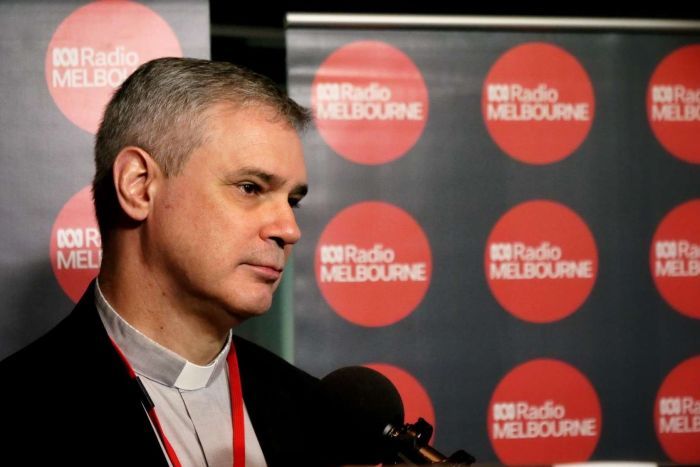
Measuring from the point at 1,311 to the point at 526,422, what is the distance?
1.44 metres

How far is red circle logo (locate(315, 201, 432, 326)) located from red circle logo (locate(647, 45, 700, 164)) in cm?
80

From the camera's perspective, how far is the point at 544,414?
2.01 meters

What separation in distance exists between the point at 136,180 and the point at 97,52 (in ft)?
2.36

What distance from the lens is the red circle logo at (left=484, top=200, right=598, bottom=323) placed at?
203 centimetres

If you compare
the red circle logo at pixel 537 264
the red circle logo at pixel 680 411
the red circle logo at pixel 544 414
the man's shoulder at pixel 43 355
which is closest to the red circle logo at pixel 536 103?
the red circle logo at pixel 537 264

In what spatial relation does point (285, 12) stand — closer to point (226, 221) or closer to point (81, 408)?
point (226, 221)

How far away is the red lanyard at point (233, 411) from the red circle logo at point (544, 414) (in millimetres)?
919

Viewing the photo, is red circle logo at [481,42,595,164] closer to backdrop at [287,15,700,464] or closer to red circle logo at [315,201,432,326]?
backdrop at [287,15,700,464]

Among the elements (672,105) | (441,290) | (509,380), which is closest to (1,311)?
(441,290)

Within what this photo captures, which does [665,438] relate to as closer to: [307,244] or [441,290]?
[441,290]

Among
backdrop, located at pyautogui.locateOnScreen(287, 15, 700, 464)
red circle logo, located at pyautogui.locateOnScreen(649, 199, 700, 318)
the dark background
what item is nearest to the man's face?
backdrop, located at pyautogui.locateOnScreen(287, 15, 700, 464)

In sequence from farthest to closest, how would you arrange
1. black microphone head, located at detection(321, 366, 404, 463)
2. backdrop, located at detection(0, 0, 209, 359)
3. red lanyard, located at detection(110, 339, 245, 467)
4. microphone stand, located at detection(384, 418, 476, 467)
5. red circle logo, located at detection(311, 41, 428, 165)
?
red circle logo, located at detection(311, 41, 428, 165) < backdrop, located at detection(0, 0, 209, 359) < red lanyard, located at detection(110, 339, 245, 467) < black microphone head, located at detection(321, 366, 404, 463) < microphone stand, located at detection(384, 418, 476, 467)

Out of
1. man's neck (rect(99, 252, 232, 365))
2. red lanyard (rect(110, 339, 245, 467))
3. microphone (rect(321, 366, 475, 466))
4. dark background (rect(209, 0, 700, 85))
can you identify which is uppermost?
dark background (rect(209, 0, 700, 85))

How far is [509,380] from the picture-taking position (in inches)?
79.5
